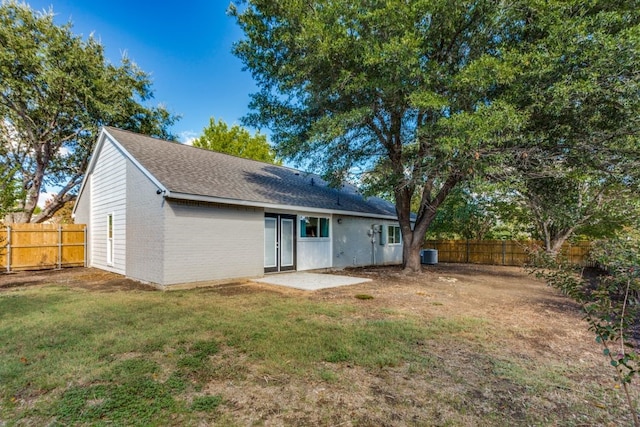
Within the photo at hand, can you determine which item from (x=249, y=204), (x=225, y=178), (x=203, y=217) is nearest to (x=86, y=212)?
(x=225, y=178)

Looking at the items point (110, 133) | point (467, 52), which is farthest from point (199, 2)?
point (467, 52)

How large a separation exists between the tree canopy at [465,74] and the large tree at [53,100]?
38.4ft

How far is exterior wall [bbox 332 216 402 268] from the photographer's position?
521 inches

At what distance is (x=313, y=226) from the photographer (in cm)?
1217

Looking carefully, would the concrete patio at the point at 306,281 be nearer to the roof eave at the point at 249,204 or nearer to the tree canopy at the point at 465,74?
the roof eave at the point at 249,204

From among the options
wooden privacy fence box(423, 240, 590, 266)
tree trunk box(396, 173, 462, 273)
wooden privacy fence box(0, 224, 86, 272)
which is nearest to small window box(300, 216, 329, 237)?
tree trunk box(396, 173, 462, 273)

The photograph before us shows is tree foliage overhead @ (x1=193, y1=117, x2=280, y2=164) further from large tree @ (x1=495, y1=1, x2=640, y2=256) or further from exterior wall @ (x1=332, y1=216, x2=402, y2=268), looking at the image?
large tree @ (x1=495, y1=1, x2=640, y2=256)

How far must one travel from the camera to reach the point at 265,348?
13.3ft

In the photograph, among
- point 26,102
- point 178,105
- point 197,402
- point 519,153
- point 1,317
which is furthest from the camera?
point 178,105

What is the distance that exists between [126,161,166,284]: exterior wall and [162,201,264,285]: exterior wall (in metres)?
0.26

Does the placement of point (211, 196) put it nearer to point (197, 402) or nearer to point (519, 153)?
point (197, 402)

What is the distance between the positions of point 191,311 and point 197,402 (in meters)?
3.30

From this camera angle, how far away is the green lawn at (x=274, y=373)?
269 centimetres

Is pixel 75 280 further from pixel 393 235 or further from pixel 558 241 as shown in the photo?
pixel 558 241
